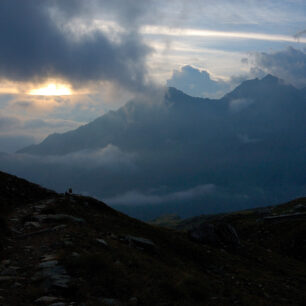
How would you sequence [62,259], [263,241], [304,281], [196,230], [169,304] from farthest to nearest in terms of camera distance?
[263,241], [196,230], [304,281], [62,259], [169,304]

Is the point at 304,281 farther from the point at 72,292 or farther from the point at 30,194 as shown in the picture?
the point at 30,194

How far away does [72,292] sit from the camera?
1109 centimetres

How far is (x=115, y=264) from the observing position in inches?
546

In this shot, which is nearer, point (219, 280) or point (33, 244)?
point (33, 244)

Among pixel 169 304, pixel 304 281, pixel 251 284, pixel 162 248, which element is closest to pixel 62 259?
pixel 169 304

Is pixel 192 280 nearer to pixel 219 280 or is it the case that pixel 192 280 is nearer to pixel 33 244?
pixel 219 280

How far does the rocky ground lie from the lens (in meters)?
11.6

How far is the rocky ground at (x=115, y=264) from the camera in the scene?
1159cm

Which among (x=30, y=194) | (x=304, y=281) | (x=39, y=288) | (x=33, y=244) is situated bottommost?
(x=304, y=281)

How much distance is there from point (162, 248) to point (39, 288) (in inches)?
432

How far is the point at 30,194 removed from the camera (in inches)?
1173

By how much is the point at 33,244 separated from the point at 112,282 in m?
5.55

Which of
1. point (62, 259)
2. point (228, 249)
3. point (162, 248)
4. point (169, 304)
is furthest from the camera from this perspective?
point (228, 249)

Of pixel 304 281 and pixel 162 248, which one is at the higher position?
pixel 162 248
